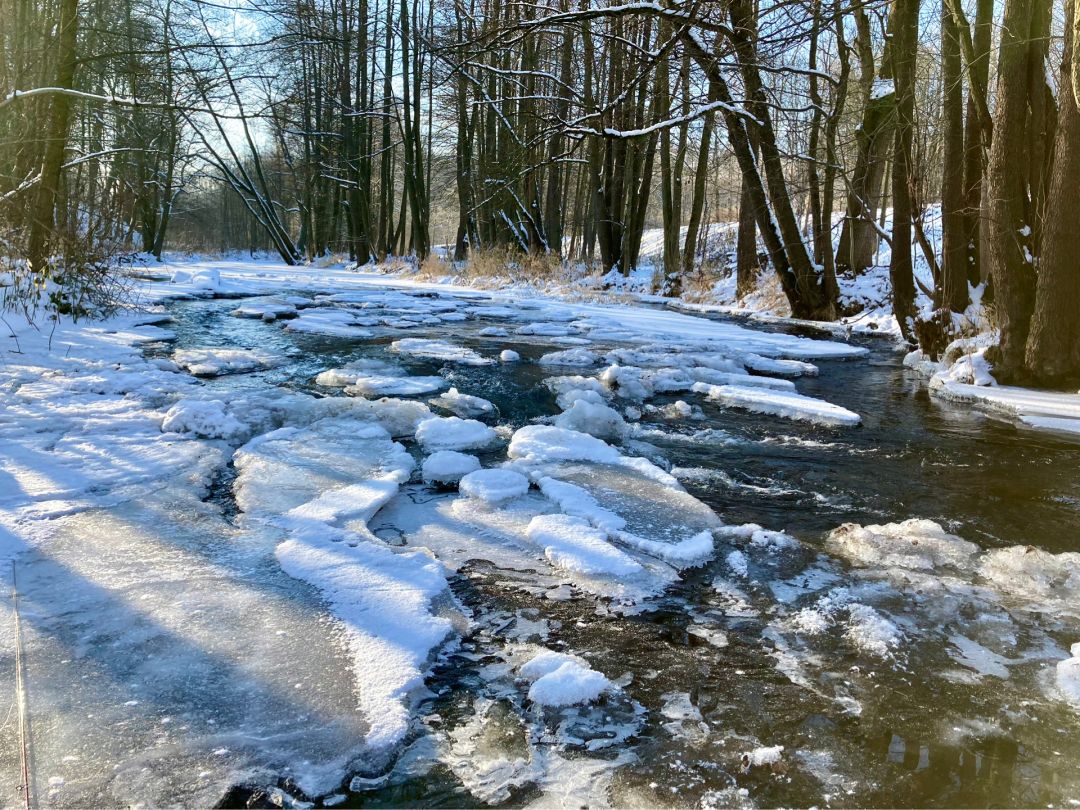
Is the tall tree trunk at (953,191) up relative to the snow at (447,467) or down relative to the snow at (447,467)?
up

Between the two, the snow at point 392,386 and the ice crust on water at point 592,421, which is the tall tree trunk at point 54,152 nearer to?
the snow at point 392,386

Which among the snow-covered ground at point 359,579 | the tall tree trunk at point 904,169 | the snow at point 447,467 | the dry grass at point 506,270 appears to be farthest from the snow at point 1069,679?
the dry grass at point 506,270

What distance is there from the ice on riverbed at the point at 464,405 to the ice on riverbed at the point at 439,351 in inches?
66.2

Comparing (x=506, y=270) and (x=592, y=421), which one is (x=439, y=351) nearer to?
(x=592, y=421)

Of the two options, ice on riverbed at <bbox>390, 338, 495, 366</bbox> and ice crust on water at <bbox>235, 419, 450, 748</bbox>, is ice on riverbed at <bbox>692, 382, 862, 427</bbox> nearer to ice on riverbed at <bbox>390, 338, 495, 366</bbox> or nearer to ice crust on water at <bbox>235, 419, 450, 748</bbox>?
ice on riverbed at <bbox>390, 338, 495, 366</bbox>

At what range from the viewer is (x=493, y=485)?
311 centimetres

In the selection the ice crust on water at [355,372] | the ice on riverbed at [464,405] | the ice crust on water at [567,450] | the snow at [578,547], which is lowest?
the snow at [578,547]

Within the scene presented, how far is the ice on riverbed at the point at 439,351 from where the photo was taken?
658cm

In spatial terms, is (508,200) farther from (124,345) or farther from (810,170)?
(124,345)

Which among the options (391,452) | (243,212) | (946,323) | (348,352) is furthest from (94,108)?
(243,212)

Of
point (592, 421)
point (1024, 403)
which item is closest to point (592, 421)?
point (592, 421)

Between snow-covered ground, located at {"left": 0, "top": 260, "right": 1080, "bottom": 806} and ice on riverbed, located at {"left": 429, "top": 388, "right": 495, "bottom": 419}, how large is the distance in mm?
25

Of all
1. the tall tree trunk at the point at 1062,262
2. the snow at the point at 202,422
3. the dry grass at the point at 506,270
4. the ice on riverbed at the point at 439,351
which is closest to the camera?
the snow at the point at 202,422

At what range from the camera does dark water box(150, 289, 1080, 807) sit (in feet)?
4.75
